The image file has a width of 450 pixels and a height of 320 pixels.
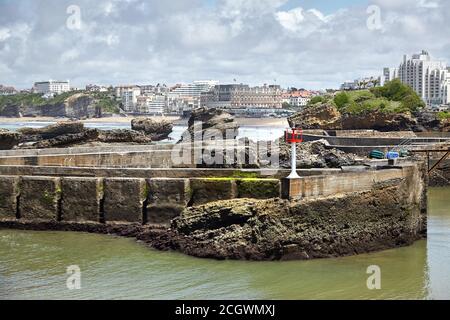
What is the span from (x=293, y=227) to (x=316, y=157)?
15.9 metres

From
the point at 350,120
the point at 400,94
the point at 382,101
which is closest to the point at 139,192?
→ the point at 350,120

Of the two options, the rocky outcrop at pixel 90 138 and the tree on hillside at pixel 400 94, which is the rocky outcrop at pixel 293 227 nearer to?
the rocky outcrop at pixel 90 138

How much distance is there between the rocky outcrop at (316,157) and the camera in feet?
94.8

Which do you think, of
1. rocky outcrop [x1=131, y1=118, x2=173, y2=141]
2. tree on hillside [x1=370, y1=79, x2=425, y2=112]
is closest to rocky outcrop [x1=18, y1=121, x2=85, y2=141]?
rocky outcrop [x1=131, y1=118, x2=173, y2=141]

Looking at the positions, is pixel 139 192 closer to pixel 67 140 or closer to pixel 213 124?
pixel 67 140

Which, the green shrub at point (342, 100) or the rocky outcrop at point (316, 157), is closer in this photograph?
the rocky outcrop at point (316, 157)

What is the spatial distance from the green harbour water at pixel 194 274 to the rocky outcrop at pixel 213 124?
30752 millimetres

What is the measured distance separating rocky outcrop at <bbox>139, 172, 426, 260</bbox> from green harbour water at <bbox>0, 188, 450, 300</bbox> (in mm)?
323

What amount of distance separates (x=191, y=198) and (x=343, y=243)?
453 cm

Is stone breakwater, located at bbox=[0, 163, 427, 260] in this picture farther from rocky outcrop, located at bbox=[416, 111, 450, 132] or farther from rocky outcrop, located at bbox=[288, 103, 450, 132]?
Answer: rocky outcrop, located at bbox=[416, 111, 450, 132]

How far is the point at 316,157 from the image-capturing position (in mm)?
32688

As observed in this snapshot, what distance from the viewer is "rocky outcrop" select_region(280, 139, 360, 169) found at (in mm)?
28898

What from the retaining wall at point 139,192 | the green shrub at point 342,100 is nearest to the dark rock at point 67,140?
the retaining wall at point 139,192
